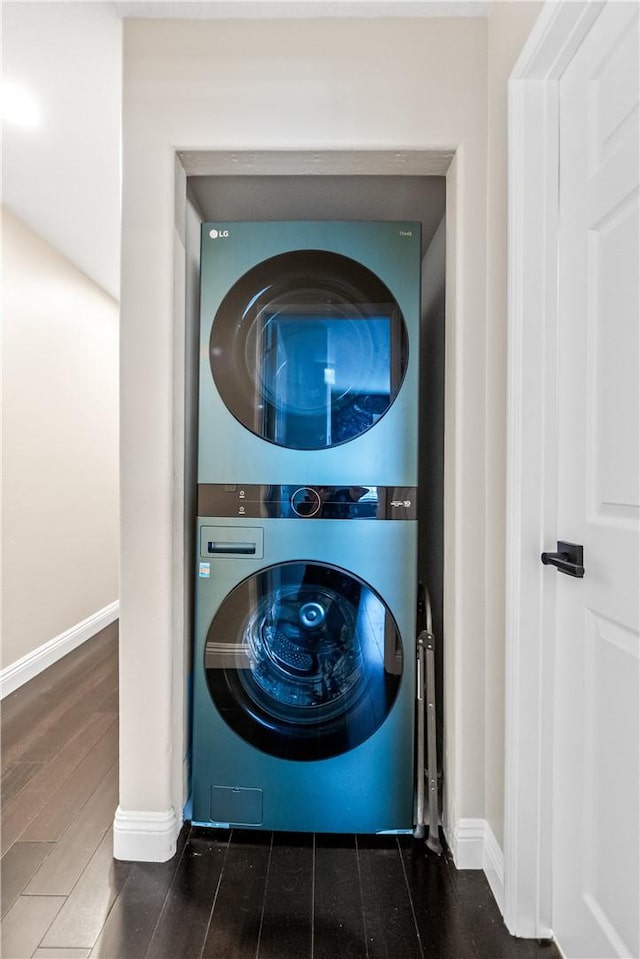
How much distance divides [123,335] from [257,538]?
71 centimetres

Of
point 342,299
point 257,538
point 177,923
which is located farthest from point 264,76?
point 177,923

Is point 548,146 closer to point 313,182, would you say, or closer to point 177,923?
point 313,182

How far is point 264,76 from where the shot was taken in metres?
1.57

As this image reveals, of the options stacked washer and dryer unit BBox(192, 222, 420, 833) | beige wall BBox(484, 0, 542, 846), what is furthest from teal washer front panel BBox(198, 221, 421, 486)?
beige wall BBox(484, 0, 542, 846)

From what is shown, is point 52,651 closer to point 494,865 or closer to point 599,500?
point 494,865

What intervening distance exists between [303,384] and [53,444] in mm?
2312

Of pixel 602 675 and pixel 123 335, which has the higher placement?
pixel 123 335

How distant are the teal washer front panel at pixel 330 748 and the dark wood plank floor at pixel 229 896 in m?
0.09

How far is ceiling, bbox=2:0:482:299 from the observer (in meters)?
1.54

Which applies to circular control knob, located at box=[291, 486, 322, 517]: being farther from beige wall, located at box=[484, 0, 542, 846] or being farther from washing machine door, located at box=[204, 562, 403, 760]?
beige wall, located at box=[484, 0, 542, 846]

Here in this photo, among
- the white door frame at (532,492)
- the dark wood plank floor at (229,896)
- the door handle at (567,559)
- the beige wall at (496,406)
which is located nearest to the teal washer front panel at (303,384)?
the beige wall at (496,406)

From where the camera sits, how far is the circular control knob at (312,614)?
169 cm

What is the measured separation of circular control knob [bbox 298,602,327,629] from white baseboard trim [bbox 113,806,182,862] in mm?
660

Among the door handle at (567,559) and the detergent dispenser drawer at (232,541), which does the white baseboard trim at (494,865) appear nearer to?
the door handle at (567,559)
